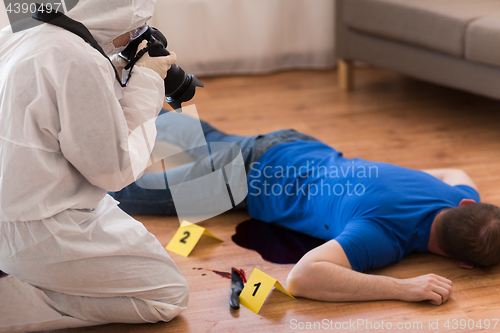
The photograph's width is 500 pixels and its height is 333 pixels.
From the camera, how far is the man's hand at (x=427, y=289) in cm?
113

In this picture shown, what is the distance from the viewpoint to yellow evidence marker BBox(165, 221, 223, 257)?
4.56 ft

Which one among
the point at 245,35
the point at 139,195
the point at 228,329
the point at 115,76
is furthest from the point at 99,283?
the point at 245,35

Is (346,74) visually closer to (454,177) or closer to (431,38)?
(431,38)

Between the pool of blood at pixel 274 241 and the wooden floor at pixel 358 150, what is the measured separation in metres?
0.03

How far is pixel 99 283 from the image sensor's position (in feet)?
3.35

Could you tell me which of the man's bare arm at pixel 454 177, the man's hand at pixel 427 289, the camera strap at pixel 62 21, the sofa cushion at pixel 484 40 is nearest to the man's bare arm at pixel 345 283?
the man's hand at pixel 427 289

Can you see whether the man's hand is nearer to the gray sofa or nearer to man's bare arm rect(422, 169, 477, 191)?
man's bare arm rect(422, 169, 477, 191)

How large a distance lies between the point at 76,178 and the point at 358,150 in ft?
4.07

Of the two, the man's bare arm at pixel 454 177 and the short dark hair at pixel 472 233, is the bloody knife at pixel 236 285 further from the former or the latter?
the man's bare arm at pixel 454 177

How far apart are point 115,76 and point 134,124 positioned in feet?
0.31

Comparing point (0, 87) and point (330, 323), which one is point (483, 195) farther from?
point (0, 87)

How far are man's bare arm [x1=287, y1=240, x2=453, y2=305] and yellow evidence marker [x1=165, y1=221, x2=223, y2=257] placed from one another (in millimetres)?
345

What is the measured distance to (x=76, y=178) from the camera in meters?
0.95

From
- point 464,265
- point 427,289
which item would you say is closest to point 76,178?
point 427,289
